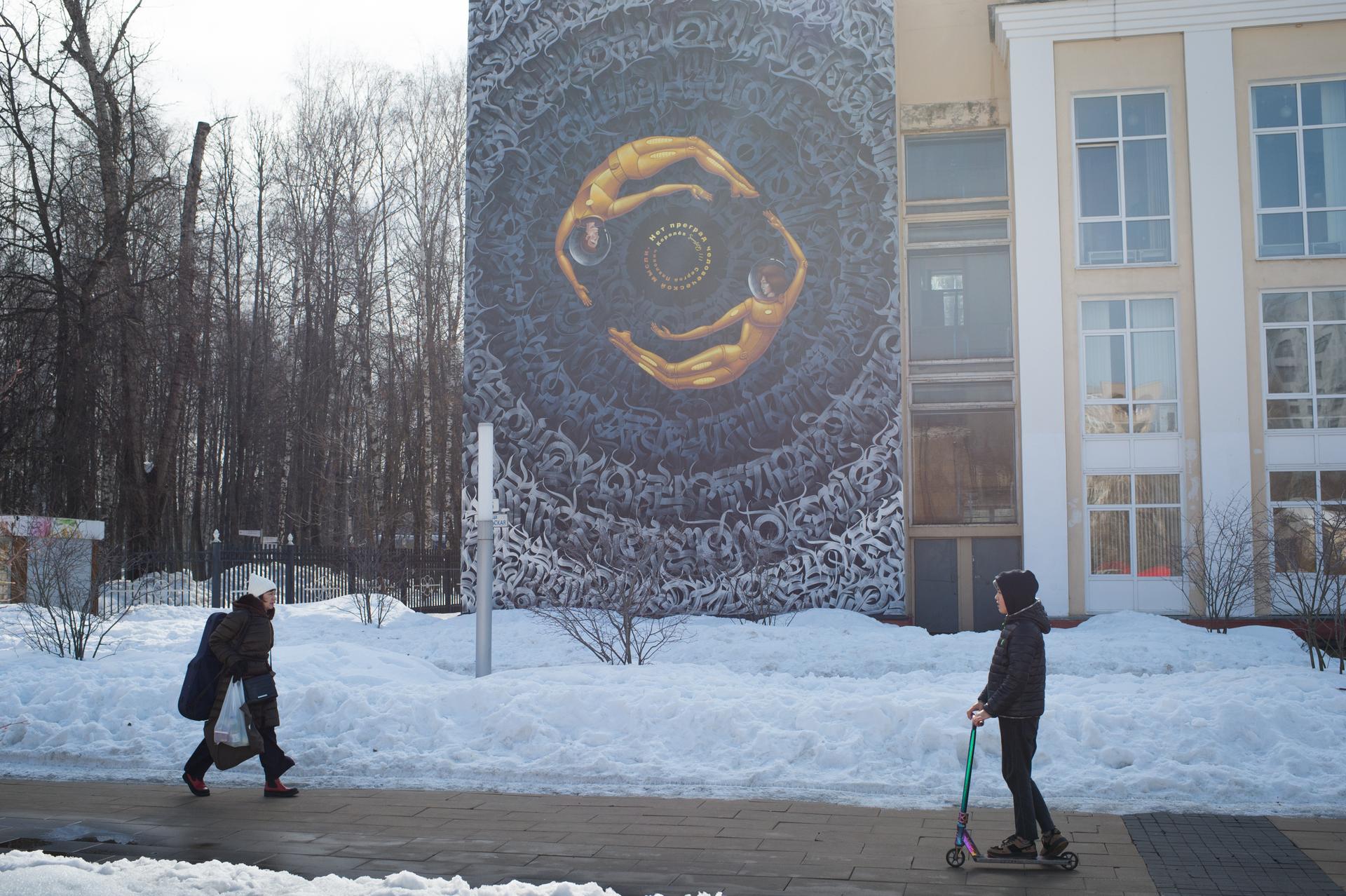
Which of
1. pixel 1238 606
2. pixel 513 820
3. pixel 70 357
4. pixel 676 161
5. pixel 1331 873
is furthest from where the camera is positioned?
pixel 70 357

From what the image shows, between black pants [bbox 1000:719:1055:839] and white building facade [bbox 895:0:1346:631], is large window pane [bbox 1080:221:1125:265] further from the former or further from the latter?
black pants [bbox 1000:719:1055:839]

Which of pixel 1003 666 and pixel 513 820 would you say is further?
pixel 513 820

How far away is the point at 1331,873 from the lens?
676 centimetres

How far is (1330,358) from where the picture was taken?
25.0 m

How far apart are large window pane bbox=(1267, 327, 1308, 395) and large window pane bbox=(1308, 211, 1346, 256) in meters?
1.82

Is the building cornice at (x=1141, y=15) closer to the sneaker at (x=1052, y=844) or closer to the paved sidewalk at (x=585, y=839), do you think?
the paved sidewalk at (x=585, y=839)

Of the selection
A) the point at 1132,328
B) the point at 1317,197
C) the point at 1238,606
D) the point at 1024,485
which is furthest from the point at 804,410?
the point at 1317,197

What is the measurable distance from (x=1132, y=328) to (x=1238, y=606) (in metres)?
6.25

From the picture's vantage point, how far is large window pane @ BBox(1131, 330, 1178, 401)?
25625 millimetres

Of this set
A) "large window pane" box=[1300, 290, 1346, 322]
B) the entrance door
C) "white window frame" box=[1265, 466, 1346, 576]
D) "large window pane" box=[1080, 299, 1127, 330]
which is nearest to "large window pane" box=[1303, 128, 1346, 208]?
"large window pane" box=[1300, 290, 1346, 322]

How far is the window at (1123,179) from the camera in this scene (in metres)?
26.0

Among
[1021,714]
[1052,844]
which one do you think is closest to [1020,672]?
[1021,714]

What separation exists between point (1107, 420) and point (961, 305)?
422 centimetres

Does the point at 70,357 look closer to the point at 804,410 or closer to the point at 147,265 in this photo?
the point at 147,265
